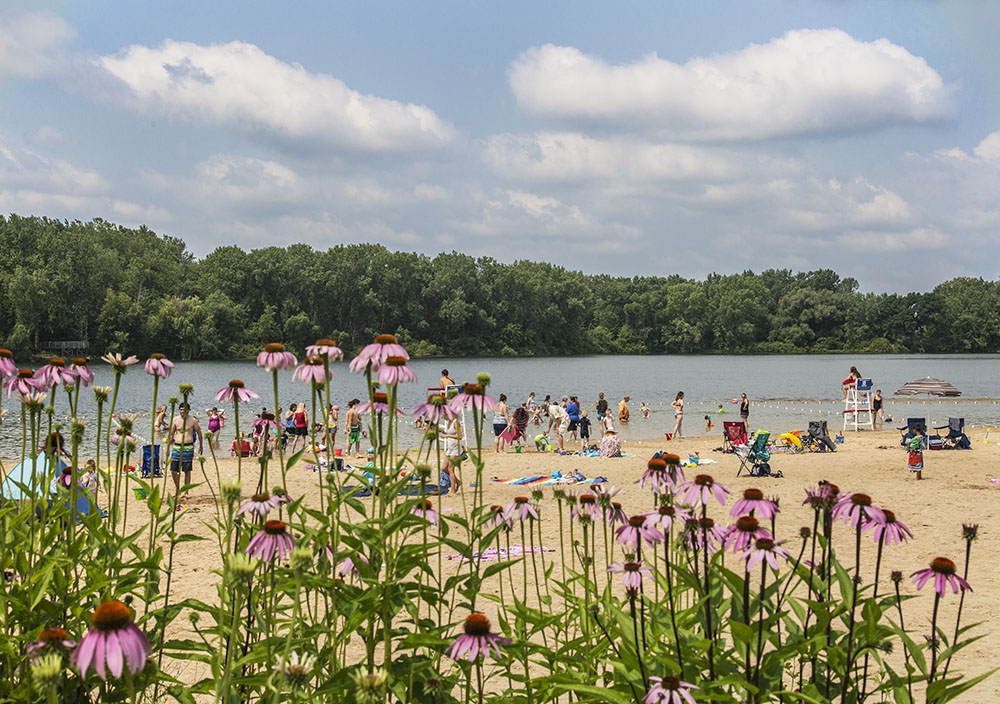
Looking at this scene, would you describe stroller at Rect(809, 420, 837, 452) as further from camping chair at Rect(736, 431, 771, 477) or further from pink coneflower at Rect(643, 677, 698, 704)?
pink coneflower at Rect(643, 677, 698, 704)

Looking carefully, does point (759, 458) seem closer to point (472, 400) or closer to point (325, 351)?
point (472, 400)

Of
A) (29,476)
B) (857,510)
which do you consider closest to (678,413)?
(29,476)

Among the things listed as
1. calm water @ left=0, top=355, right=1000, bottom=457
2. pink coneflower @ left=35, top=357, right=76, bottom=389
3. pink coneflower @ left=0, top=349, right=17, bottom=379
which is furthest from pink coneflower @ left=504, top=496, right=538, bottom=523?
calm water @ left=0, top=355, right=1000, bottom=457

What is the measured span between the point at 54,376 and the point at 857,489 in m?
13.4

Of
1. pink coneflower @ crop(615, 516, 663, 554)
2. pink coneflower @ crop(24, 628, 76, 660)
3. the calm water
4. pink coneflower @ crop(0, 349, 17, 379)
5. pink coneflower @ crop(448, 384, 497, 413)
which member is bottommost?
the calm water

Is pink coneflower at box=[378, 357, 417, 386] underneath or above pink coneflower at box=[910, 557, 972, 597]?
above

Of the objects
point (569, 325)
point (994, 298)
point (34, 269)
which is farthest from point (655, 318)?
point (34, 269)

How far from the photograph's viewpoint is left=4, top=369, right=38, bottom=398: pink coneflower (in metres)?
3.05

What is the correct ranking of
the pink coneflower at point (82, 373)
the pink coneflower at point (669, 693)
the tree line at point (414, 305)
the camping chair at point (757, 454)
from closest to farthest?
the pink coneflower at point (669, 693) → the pink coneflower at point (82, 373) → the camping chair at point (757, 454) → the tree line at point (414, 305)

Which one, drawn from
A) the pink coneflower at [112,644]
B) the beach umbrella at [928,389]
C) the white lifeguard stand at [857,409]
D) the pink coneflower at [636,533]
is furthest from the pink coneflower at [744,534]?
the beach umbrella at [928,389]

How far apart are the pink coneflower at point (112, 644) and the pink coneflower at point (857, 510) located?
6.02ft

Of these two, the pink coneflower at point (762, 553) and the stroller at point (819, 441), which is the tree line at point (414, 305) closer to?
the stroller at point (819, 441)

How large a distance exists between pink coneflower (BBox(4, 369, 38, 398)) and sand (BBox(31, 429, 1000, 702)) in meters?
0.90

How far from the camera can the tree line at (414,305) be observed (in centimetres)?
6944
